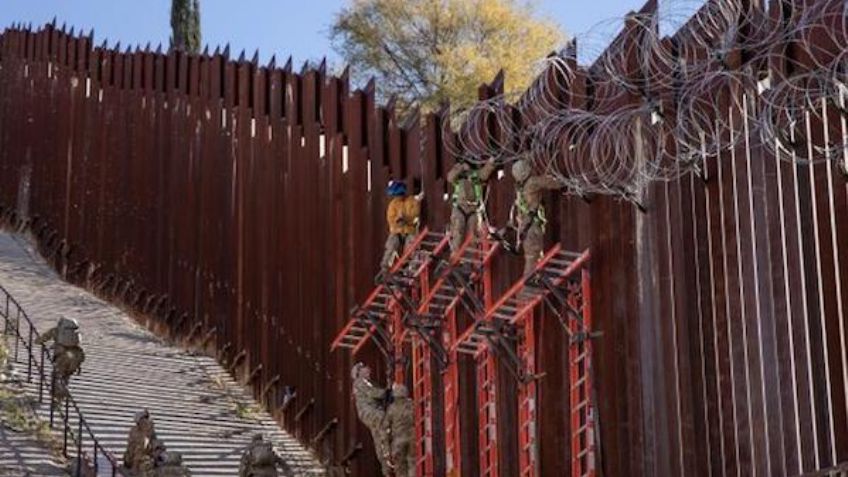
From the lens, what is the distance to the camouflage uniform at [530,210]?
48.7ft

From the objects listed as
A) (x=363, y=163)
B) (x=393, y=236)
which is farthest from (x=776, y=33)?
(x=363, y=163)

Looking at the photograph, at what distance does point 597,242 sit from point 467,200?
230cm

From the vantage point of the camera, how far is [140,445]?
15312mm

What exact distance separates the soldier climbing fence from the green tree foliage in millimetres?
9323

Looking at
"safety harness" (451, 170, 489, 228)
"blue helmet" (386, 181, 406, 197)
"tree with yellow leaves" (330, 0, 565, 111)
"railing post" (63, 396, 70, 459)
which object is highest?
"tree with yellow leaves" (330, 0, 565, 111)

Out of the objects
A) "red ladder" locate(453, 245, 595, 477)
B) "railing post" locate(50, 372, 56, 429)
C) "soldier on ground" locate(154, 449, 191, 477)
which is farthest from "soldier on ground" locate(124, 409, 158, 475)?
"red ladder" locate(453, 245, 595, 477)

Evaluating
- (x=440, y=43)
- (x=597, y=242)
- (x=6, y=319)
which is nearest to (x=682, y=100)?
(x=597, y=242)

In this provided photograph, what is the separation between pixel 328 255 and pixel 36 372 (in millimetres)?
4117

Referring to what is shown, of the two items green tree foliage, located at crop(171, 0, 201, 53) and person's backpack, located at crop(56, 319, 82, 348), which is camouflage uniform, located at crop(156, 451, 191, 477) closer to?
person's backpack, located at crop(56, 319, 82, 348)

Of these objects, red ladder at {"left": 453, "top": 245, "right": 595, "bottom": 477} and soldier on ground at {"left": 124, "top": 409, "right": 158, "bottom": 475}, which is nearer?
red ladder at {"left": 453, "top": 245, "right": 595, "bottom": 477}

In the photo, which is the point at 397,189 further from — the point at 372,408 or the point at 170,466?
the point at 170,466

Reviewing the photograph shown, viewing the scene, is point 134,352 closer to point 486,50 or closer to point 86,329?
point 86,329

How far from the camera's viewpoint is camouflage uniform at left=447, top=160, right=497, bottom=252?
1616 cm

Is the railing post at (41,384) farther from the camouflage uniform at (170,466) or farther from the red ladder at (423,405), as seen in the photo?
the red ladder at (423,405)
